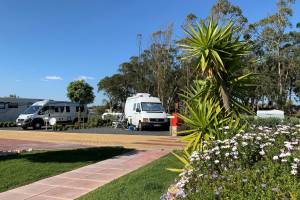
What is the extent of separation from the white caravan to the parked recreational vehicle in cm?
1278

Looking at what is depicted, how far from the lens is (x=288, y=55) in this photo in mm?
48031

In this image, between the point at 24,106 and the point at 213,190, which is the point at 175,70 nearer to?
the point at 24,106

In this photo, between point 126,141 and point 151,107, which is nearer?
point 126,141

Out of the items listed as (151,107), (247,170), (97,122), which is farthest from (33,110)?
(247,170)

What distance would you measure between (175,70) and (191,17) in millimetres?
12643

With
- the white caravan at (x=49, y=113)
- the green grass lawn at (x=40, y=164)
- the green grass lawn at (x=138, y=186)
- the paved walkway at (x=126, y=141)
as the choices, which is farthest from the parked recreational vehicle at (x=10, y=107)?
the green grass lawn at (x=138, y=186)

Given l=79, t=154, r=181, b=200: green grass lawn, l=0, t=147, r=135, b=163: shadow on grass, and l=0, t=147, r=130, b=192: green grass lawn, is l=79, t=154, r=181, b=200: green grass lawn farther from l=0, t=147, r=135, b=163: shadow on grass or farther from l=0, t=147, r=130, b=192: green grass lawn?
l=0, t=147, r=135, b=163: shadow on grass

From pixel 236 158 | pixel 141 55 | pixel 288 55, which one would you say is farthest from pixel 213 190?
pixel 141 55

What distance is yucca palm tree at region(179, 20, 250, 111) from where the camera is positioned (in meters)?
7.46

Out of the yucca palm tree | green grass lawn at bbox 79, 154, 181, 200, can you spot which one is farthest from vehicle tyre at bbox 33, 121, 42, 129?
the yucca palm tree

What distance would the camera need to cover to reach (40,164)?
11094mm

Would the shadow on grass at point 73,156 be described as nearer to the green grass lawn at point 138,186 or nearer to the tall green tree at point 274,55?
the green grass lawn at point 138,186

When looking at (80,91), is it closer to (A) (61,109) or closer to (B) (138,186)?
(A) (61,109)

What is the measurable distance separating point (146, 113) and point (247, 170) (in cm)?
2341
